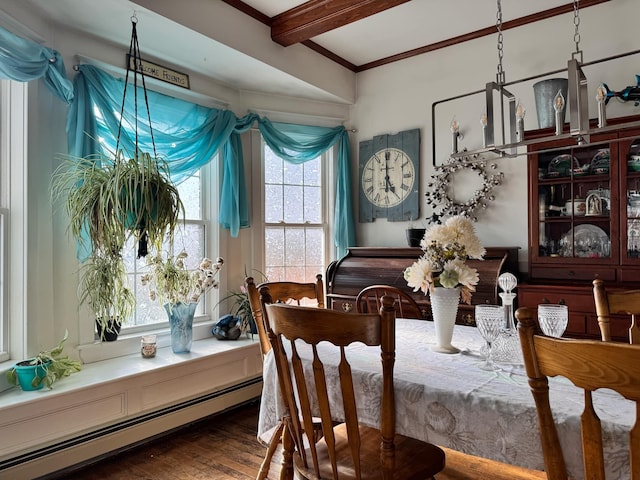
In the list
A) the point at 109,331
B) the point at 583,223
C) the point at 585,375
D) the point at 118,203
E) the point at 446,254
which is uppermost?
the point at 118,203

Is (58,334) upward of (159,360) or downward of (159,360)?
upward

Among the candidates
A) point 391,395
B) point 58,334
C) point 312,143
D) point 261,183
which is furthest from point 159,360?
point 312,143

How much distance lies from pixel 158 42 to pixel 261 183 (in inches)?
49.5

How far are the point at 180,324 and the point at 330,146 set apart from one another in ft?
6.66

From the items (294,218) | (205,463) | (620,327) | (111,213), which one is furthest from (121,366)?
(620,327)

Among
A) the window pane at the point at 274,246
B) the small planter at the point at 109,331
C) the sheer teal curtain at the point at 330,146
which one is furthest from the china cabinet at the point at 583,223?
the small planter at the point at 109,331

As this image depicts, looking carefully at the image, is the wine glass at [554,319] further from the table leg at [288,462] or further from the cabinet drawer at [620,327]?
the cabinet drawer at [620,327]

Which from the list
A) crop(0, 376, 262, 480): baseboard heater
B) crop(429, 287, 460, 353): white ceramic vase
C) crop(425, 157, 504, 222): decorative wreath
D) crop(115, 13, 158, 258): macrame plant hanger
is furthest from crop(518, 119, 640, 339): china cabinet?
crop(115, 13, 158, 258): macrame plant hanger

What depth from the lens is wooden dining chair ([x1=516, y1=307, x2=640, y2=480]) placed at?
79 cm

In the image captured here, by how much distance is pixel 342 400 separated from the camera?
130cm

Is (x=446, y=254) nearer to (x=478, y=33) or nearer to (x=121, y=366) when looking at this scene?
(x=121, y=366)

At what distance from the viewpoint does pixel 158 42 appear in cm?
272

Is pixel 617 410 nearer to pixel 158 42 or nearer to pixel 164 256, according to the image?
pixel 164 256

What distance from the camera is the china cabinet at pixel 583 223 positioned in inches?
99.8
